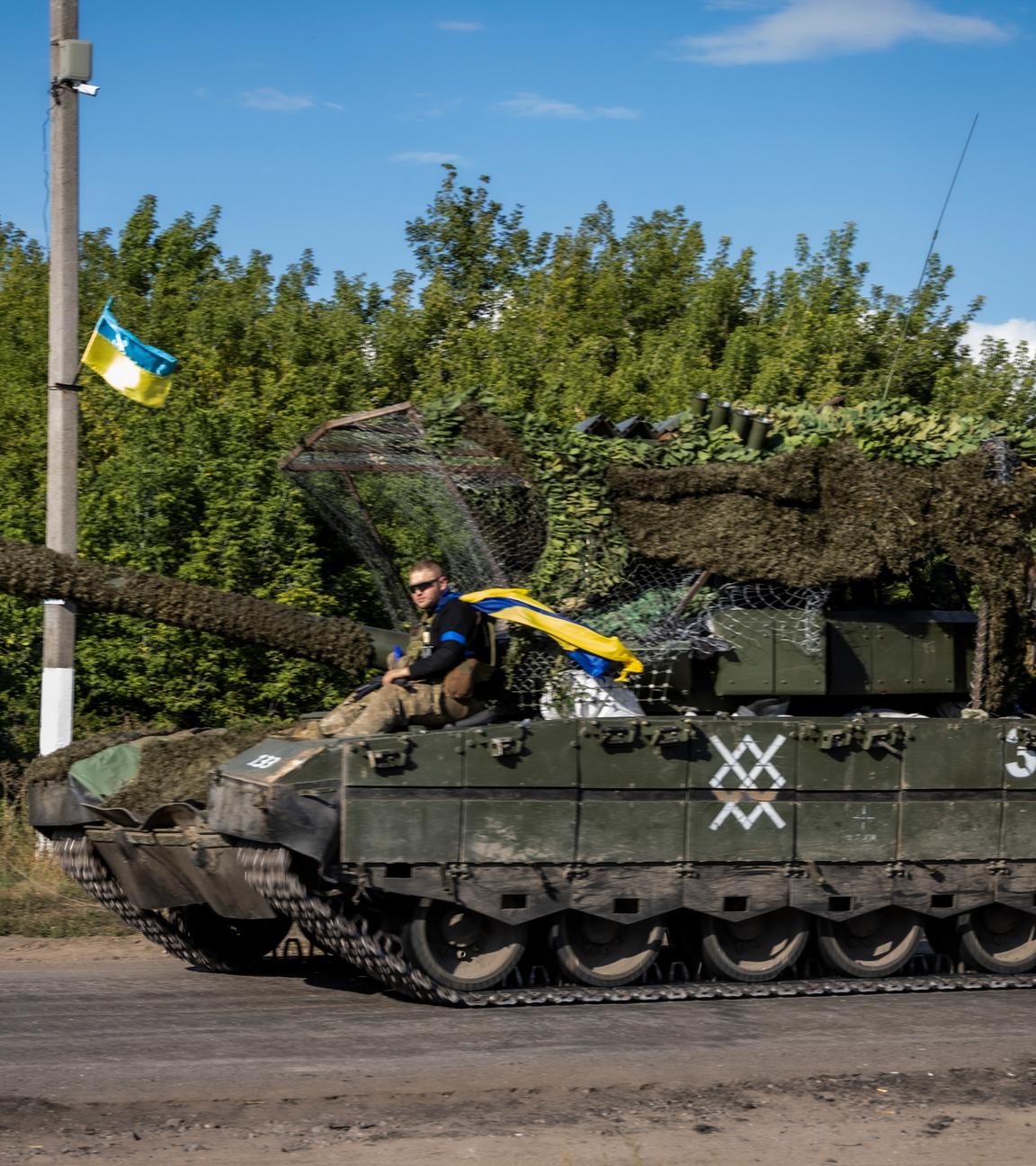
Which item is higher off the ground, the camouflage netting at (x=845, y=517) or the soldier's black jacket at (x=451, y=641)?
the camouflage netting at (x=845, y=517)

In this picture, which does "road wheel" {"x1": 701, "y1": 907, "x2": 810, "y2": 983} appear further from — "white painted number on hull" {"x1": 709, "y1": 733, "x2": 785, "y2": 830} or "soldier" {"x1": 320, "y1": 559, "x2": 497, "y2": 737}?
"soldier" {"x1": 320, "y1": 559, "x2": 497, "y2": 737}

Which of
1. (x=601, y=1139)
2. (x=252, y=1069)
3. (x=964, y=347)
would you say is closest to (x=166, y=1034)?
(x=252, y=1069)

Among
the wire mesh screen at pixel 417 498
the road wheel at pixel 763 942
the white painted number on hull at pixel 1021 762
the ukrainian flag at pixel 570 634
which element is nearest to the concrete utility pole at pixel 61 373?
the wire mesh screen at pixel 417 498

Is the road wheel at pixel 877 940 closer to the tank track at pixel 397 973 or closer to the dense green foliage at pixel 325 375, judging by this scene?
the tank track at pixel 397 973

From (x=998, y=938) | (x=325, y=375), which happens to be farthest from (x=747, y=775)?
(x=325, y=375)

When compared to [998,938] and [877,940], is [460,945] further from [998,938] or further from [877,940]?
[998,938]

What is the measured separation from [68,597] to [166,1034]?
17.3ft

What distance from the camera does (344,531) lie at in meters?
13.3

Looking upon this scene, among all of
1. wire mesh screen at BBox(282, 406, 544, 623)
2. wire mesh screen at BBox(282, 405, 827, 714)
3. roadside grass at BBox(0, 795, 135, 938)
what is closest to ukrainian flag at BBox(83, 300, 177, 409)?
wire mesh screen at BBox(282, 406, 544, 623)

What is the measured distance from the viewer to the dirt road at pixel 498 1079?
6.23 meters

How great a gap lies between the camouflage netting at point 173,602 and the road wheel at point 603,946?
3.50m

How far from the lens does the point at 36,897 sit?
12336 millimetres

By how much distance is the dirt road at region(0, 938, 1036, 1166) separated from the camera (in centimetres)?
623

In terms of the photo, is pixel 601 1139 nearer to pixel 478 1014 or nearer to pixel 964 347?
pixel 478 1014
